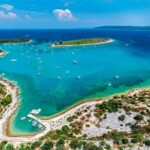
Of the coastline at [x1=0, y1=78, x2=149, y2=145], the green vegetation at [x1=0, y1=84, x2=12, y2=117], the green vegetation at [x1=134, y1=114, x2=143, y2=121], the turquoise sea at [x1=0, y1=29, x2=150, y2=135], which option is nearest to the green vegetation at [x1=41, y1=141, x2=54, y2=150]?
the coastline at [x1=0, y1=78, x2=149, y2=145]

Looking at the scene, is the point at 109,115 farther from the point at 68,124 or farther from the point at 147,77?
the point at 147,77

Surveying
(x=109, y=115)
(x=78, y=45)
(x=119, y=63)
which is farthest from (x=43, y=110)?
(x=78, y=45)

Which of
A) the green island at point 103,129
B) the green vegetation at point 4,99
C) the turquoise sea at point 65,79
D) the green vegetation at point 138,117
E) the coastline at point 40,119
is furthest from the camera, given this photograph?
the turquoise sea at point 65,79

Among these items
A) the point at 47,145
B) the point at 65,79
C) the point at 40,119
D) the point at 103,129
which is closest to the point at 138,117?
the point at 103,129

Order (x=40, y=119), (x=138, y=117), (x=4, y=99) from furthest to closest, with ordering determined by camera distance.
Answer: (x=4, y=99), (x=40, y=119), (x=138, y=117)

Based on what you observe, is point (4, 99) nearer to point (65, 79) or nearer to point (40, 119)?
point (40, 119)

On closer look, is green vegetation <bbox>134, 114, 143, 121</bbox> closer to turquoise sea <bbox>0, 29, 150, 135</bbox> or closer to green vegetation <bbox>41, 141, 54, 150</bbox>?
green vegetation <bbox>41, 141, 54, 150</bbox>

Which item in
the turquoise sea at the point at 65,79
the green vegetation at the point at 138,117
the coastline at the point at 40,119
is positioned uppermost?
the green vegetation at the point at 138,117

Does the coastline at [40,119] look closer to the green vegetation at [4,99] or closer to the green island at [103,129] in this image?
the green island at [103,129]

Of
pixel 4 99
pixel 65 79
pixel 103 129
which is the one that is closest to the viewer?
pixel 103 129

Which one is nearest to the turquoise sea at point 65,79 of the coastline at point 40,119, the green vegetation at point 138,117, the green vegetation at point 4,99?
the coastline at point 40,119
